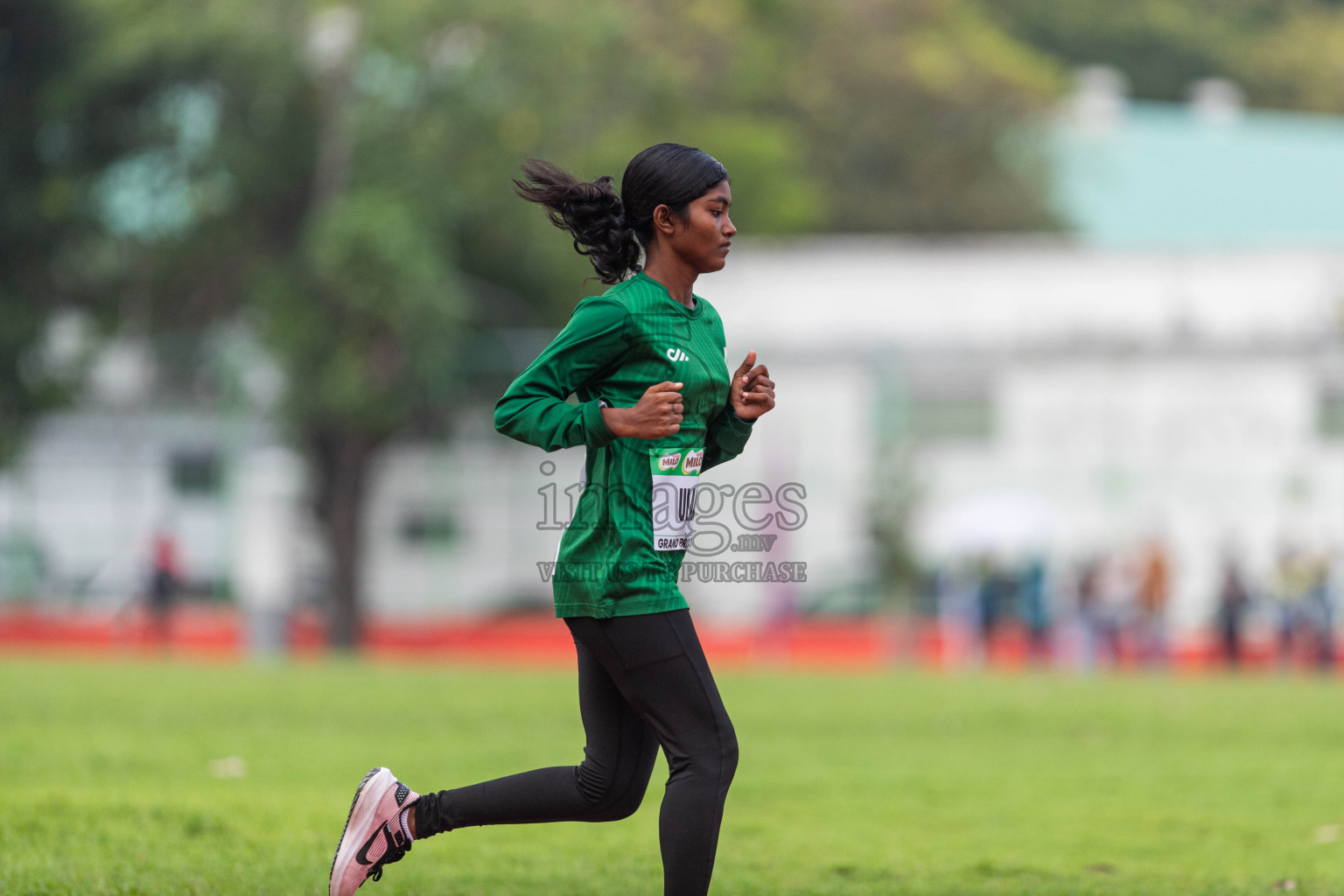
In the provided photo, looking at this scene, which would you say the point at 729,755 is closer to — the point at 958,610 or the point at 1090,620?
the point at 1090,620

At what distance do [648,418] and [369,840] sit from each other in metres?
1.51

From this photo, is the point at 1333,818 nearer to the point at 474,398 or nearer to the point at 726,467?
the point at 726,467

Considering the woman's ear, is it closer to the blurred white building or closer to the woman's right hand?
the woman's right hand

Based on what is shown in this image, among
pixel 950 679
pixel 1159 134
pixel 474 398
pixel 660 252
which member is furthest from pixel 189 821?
pixel 1159 134

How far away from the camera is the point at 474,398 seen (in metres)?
30.7

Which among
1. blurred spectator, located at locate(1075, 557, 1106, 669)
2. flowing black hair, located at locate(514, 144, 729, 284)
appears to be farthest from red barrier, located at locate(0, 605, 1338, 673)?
flowing black hair, located at locate(514, 144, 729, 284)

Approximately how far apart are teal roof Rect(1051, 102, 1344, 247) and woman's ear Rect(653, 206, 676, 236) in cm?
4746

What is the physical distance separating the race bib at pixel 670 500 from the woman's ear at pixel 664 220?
59 centimetres

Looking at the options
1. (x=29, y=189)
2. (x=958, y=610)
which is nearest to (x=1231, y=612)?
(x=958, y=610)

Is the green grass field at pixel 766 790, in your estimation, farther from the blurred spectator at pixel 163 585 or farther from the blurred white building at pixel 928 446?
the blurred white building at pixel 928 446

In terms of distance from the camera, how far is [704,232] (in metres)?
4.65

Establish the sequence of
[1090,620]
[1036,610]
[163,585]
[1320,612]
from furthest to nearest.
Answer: [163,585]
[1036,610]
[1090,620]
[1320,612]

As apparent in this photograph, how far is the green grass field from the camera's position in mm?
6004

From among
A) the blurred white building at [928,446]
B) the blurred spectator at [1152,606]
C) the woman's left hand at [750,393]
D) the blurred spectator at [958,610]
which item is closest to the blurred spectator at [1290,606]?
the blurred spectator at [1152,606]
